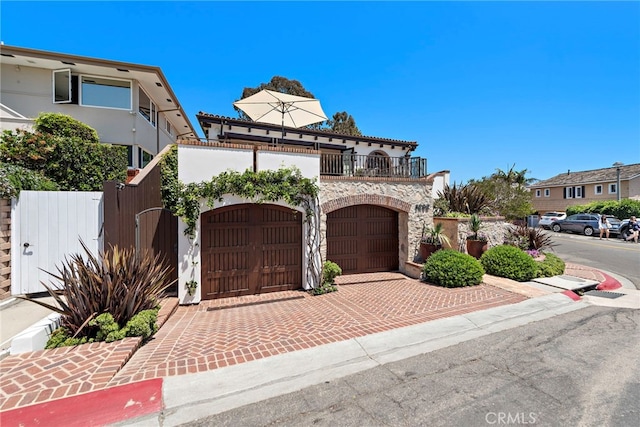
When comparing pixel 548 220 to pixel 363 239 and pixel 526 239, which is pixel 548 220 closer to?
pixel 526 239

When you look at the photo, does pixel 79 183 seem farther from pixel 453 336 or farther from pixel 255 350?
pixel 453 336

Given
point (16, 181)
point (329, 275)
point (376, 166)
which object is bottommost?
point (329, 275)

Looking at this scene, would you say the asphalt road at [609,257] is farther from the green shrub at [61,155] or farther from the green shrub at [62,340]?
the green shrub at [61,155]

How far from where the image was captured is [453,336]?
540cm

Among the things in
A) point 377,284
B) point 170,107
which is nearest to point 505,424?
point 377,284

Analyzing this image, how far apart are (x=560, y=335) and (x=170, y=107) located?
65.3 feet

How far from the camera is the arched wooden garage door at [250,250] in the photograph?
778cm

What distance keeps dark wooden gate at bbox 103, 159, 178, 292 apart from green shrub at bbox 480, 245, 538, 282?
1048cm

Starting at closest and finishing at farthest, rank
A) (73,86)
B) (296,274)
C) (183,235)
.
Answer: (183,235), (296,274), (73,86)

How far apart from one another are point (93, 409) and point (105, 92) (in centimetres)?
1456

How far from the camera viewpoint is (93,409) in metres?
3.18

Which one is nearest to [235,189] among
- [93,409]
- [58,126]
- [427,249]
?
[93,409]


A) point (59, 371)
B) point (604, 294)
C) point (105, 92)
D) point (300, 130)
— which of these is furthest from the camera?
point (300, 130)

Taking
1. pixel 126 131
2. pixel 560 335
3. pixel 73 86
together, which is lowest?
pixel 560 335
